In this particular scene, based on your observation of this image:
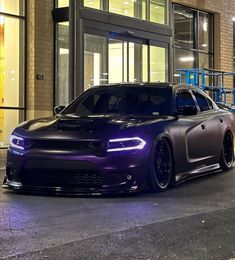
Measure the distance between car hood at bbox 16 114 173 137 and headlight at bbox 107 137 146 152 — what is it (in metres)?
0.14

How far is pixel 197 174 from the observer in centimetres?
893

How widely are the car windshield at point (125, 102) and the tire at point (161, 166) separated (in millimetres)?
627

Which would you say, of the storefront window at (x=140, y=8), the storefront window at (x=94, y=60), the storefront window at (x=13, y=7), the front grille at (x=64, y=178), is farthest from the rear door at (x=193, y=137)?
the storefront window at (x=140, y=8)

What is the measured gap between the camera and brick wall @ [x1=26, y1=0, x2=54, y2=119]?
48.0ft

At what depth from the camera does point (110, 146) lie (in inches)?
272

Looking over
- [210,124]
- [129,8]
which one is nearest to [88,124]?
[210,124]

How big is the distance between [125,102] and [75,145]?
1.63 meters

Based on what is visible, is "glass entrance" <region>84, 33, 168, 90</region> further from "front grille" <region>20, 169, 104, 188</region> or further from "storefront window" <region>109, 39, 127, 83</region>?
"front grille" <region>20, 169, 104, 188</region>

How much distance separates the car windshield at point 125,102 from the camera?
322 inches

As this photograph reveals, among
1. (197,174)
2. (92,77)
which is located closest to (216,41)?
(92,77)

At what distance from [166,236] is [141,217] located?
0.80 m

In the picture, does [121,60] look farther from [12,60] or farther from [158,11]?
[12,60]

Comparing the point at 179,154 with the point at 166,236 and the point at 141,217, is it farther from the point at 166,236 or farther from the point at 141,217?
the point at 166,236

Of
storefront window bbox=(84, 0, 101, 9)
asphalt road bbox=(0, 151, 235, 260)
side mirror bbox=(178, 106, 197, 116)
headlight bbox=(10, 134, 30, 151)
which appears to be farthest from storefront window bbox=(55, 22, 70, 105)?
headlight bbox=(10, 134, 30, 151)
